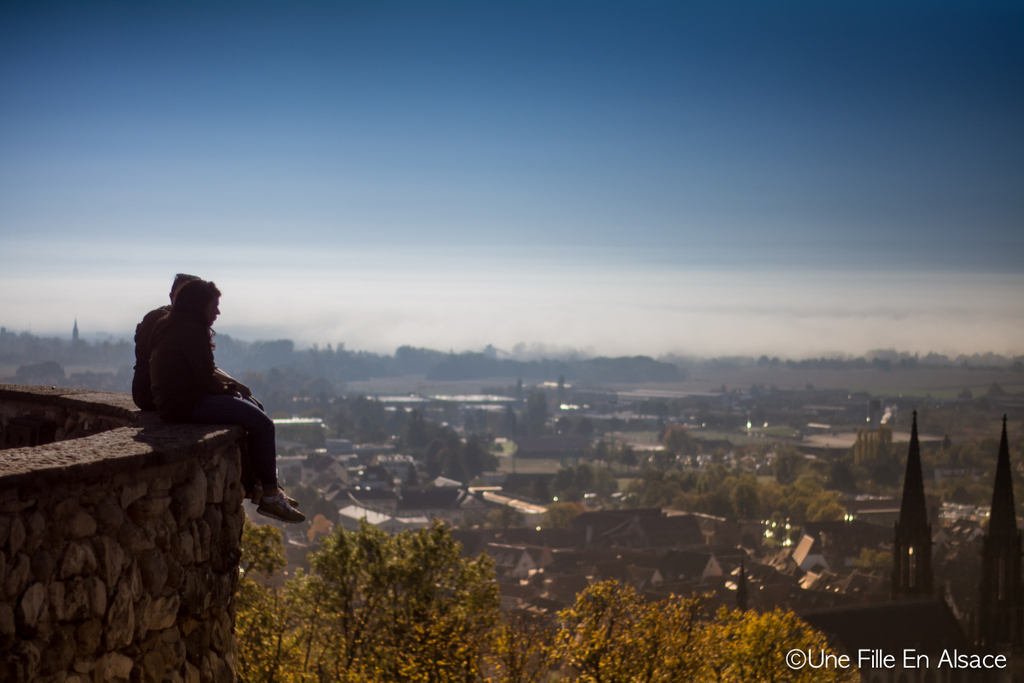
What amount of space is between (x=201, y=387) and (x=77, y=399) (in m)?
1.11

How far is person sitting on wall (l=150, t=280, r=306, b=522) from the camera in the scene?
10.7 feet

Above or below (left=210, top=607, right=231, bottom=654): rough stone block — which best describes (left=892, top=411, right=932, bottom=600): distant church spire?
below

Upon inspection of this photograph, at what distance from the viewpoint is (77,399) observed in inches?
158

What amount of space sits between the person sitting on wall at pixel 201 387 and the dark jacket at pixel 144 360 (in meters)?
0.28

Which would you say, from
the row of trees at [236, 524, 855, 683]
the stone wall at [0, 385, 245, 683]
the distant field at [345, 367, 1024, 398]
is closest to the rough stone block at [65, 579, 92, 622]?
the stone wall at [0, 385, 245, 683]

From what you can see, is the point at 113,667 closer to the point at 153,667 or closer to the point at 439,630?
the point at 153,667

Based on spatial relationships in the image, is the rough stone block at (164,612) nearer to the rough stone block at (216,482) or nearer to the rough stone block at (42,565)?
the rough stone block at (216,482)

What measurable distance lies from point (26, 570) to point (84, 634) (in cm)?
32

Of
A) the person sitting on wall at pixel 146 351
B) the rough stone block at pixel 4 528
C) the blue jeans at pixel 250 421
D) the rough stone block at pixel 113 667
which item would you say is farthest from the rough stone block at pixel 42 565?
the person sitting on wall at pixel 146 351

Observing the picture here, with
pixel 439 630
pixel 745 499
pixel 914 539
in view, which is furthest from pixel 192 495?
pixel 745 499

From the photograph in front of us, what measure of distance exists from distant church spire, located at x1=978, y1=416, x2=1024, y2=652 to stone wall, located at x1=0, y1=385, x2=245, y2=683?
108 ft

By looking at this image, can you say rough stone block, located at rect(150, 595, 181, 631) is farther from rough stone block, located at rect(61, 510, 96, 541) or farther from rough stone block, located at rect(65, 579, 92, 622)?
rough stone block, located at rect(61, 510, 96, 541)

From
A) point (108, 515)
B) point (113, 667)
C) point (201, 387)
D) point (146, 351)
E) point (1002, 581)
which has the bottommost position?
point (1002, 581)

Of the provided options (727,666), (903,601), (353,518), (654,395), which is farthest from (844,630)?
(654,395)
